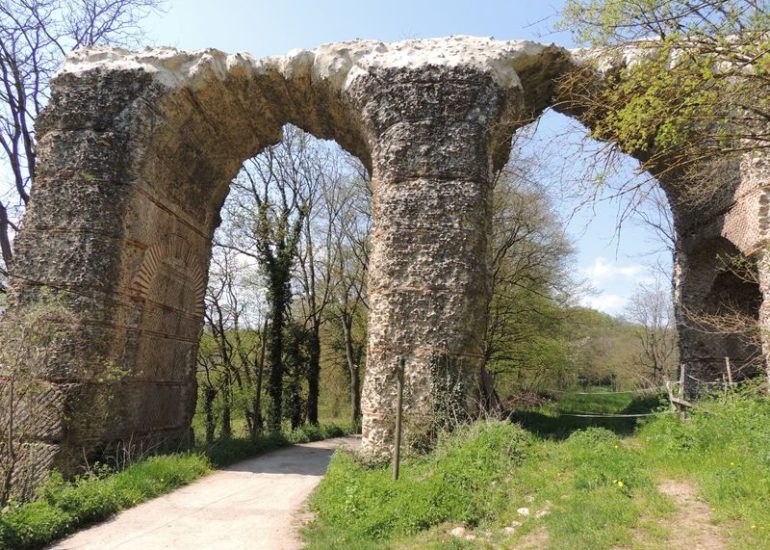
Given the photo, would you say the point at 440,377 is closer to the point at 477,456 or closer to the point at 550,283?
the point at 477,456

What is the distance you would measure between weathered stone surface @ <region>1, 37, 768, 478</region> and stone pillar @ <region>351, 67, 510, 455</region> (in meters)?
0.02

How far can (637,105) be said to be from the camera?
424cm

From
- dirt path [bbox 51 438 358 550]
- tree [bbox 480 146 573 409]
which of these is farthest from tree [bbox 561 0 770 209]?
tree [bbox 480 146 573 409]

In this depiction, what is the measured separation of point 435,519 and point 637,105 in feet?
13.2

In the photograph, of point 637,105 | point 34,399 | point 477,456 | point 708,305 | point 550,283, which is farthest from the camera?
point 550,283

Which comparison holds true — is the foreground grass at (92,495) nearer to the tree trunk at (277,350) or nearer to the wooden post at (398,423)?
the wooden post at (398,423)

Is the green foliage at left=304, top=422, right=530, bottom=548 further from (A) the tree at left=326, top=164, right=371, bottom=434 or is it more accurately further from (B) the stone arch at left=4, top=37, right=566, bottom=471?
(A) the tree at left=326, top=164, right=371, bottom=434

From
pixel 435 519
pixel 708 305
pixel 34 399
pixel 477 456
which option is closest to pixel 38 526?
pixel 34 399

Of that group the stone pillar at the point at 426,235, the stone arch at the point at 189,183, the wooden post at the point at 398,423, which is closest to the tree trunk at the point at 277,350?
the stone arch at the point at 189,183

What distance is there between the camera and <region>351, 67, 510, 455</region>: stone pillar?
674cm

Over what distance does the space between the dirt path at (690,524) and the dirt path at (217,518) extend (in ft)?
10.6

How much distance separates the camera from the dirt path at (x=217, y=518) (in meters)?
5.07

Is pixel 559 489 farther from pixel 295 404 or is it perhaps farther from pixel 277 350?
pixel 295 404

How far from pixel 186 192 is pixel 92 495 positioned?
5249 mm
